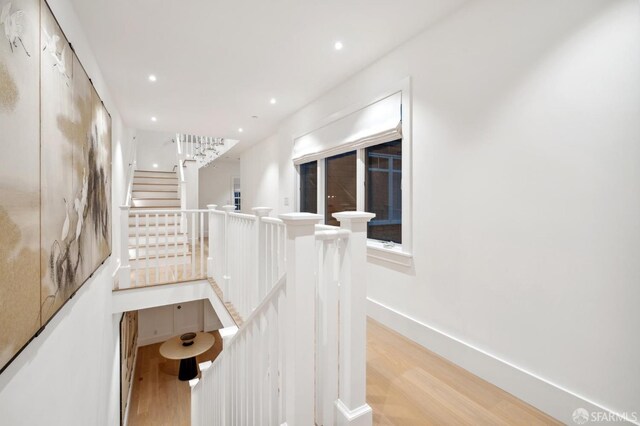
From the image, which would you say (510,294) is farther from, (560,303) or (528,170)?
(528,170)

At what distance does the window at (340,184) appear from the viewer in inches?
135

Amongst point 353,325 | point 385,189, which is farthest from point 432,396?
point 385,189

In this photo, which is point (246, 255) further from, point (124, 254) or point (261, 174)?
point (261, 174)

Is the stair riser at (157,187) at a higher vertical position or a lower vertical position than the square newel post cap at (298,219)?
higher

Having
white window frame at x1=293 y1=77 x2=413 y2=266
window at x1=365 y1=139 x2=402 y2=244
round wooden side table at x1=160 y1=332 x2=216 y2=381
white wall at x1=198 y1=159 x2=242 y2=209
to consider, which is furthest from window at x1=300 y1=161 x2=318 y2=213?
white wall at x1=198 y1=159 x2=242 y2=209

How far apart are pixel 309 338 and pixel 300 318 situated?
108 mm

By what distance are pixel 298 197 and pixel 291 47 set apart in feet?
7.51

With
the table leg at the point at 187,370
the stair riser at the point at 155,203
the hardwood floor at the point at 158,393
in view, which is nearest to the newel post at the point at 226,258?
the hardwood floor at the point at 158,393

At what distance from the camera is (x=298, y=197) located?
14.7ft

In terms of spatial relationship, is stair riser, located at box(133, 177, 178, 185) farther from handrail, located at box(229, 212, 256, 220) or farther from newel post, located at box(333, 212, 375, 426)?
newel post, located at box(333, 212, 375, 426)

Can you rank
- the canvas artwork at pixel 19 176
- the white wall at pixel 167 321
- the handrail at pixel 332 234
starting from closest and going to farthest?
the canvas artwork at pixel 19 176
the handrail at pixel 332 234
the white wall at pixel 167 321

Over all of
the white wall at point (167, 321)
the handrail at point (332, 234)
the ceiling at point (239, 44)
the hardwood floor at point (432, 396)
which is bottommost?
the white wall at point (167, 321)

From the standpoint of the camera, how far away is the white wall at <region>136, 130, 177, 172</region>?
8.58 metres

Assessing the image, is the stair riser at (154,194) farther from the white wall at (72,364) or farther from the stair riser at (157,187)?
the white wall at (72,364)
